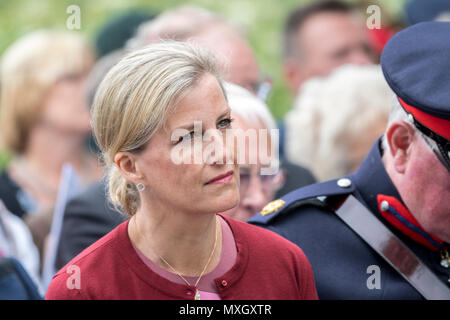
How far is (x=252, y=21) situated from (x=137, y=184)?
272 inches

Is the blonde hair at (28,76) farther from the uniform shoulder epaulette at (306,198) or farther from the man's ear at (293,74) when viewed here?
the uniform shoulder epaulette at (306,198)

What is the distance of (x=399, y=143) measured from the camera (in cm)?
254

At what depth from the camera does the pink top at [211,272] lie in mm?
2123

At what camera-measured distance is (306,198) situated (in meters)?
2.77

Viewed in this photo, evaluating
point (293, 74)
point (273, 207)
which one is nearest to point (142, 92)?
point (273, 207)

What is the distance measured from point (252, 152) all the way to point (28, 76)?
2757 mm

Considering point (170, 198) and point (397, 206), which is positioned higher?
point (170, 198)

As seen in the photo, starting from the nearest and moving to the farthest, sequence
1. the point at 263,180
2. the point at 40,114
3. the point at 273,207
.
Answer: the point at 273,207
the point at 263,180
the point at 40,114

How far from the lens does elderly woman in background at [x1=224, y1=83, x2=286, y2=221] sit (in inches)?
123

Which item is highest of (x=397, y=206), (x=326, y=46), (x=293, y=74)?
(x=397, y=206)

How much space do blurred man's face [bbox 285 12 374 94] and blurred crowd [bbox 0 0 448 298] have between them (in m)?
0.01

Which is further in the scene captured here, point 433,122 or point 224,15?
point 224,15

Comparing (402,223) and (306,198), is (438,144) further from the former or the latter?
(306,198)

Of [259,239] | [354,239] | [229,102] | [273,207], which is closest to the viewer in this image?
[259,239]
